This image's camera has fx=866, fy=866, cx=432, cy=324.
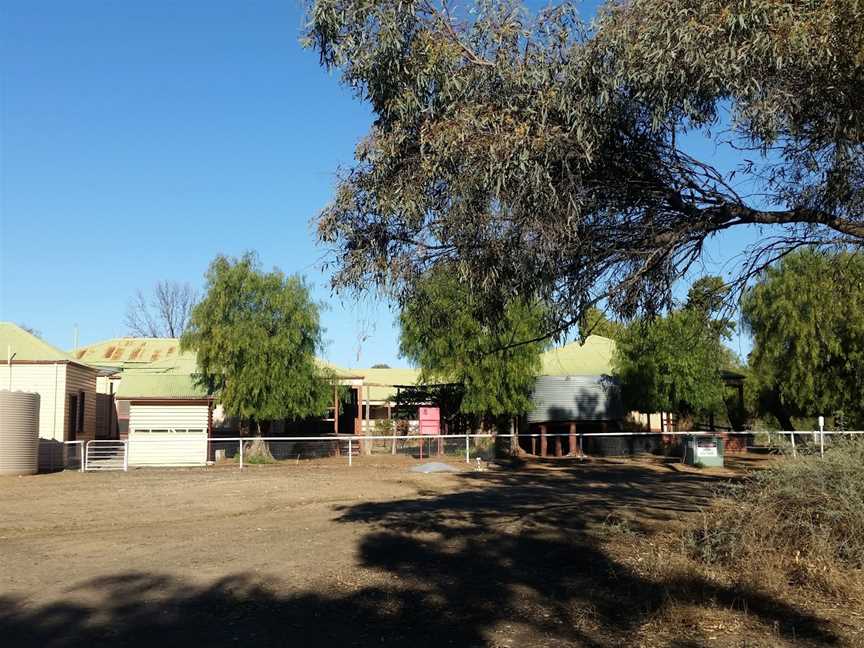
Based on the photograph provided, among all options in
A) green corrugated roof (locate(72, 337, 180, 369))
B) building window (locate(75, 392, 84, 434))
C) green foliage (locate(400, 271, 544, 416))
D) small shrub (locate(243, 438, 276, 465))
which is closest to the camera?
small shrub (locate(243, 438, 276, 465))

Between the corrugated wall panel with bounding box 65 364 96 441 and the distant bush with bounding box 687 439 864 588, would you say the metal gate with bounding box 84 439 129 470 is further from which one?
the distant bush with bounding box 687 439 864 588

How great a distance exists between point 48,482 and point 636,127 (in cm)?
2092

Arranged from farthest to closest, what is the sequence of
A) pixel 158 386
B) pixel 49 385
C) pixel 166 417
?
pixel 158 386 < pixel 166 417 < pixel 49 385

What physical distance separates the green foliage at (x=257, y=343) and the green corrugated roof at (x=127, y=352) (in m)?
11.6

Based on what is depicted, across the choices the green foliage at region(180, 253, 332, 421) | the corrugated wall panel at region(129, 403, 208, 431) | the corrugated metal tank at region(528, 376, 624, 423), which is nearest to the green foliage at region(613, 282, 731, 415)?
the corrugated metal tank at region(528, 376, 624, 423)

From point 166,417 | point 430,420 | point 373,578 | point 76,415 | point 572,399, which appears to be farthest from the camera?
point 572,399

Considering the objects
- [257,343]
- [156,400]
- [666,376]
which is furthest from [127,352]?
[666,376]

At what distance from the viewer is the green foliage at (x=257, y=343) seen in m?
32.9

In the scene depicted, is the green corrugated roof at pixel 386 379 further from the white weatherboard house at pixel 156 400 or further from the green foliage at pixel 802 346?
the green foliage at pixel 802 346

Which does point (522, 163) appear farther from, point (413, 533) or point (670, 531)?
point (413, 533)

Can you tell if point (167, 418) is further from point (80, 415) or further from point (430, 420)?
point (430, 420)

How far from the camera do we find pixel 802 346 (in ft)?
117

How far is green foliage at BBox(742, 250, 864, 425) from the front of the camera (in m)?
34.7

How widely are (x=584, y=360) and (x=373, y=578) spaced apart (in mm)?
37066
